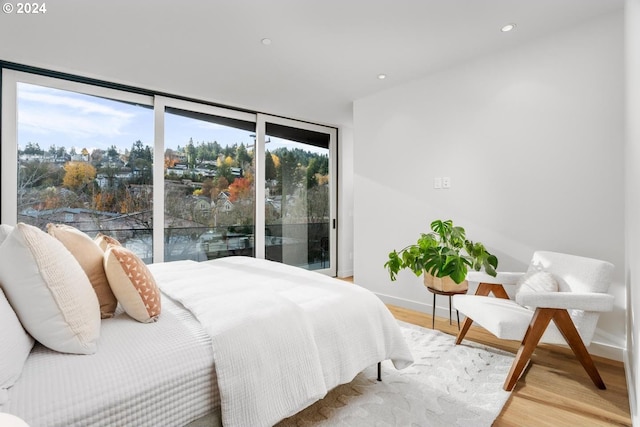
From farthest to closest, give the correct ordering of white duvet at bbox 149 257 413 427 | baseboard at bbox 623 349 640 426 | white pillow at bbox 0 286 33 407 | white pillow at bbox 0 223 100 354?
baseboard at bbox 623 349 640 426, white duvet at bbox 149 257 413 427, white pillow at bbox 0 223 100 354, white pillow at bbox 0 286 33 407

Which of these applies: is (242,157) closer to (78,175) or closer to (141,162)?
(141,162)

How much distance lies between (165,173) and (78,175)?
0.82 meters

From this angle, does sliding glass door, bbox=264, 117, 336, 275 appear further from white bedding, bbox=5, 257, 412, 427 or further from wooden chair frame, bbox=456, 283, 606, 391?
wooden chair frame, bbox=456, 283, 606, 391

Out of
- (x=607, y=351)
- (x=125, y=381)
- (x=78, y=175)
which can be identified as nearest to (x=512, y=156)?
(x=607, y=351)

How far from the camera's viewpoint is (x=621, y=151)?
2.38 meters

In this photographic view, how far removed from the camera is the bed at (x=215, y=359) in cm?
102

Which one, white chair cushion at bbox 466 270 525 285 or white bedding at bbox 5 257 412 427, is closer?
white bedding at bbox 5 257 412 427

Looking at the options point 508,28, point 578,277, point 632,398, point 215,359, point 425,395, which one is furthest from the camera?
point 508,28

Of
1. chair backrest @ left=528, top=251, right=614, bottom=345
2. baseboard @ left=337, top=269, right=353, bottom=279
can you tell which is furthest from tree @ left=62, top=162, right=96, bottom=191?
chair backrest @ left=528, top=251, right=614, bottom=345

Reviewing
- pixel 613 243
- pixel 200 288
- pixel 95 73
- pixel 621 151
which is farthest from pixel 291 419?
pixel 95 73

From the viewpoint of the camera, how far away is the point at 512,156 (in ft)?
9.52

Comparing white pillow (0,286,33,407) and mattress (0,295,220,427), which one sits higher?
white pillow (0,286,33,407)

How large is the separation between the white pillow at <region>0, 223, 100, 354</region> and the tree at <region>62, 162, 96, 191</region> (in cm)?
252

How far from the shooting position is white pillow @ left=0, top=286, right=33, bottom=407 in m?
0.94
